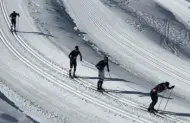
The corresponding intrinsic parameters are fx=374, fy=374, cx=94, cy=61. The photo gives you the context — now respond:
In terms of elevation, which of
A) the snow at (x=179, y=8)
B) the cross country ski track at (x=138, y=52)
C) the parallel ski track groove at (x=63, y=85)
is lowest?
the parallel ski track groove at (x=63, y=85)

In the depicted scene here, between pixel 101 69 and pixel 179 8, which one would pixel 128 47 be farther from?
pixel 179 8

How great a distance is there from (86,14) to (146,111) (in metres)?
17.0

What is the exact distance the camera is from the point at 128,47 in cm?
2880

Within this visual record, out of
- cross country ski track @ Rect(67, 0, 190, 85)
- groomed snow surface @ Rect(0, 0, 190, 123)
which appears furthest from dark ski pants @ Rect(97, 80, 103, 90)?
cross country ski track @ Rect(67, 0, 190, 85)

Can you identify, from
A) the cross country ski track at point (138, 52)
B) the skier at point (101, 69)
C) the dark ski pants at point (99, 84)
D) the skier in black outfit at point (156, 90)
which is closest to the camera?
the skier in black outfit at point (156, 90)

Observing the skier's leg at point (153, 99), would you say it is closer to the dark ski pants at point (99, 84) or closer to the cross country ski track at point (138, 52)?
the dark ski pants at point (99, 84)

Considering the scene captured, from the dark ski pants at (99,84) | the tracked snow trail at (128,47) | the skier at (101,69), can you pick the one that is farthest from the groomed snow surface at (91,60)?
the skier at (101,69)

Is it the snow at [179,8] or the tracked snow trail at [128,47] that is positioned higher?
the snow at [179,8]

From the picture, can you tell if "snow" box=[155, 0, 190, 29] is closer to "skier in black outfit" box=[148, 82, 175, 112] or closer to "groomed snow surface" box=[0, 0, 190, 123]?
"groomed snow surface" box=[0, 0, 190, 123]

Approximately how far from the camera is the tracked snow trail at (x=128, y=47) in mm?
25719

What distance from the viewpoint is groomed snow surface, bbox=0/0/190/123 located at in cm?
1892

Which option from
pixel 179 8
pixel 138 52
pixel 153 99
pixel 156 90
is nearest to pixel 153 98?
pixel 153 99

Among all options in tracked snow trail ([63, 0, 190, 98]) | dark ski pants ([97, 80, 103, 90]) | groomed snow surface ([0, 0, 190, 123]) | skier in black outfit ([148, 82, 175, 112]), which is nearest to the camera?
skier in black outfit ([148, 82, 175, 112])

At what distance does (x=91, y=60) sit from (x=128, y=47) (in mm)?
5195
